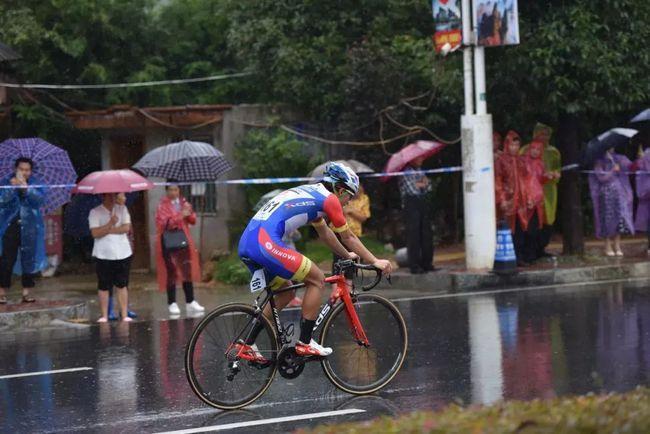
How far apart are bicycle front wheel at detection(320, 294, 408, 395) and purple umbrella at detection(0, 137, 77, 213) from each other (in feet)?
21.0

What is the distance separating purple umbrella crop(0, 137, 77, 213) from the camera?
559 inches

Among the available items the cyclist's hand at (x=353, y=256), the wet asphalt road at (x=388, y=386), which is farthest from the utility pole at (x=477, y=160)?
the cyclist's hand at (x=353, y=256)

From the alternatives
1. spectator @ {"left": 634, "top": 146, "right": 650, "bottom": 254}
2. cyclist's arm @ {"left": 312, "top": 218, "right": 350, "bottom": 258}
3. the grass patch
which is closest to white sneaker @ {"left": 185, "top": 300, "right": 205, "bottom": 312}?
cyclist's arm @ {"left": 312, "top": 218, "right": 350, "bottom": 258}

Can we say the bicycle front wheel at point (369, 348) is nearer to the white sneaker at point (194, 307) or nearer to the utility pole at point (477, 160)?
the white sneaker at point (194, 307)

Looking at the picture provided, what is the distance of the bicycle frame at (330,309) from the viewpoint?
8688 mm

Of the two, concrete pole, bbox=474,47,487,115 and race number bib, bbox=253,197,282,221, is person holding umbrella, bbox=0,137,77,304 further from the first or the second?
race number bib, bbox=253,197,282,221

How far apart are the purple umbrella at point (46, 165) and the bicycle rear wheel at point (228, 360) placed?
20.9 feet

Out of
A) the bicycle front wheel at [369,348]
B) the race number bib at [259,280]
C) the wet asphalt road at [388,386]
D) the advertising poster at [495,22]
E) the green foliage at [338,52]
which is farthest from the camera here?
the green foliage at [338,52]

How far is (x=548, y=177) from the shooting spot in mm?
17875

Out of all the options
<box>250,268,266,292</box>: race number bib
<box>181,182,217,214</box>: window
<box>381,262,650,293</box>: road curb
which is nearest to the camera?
<box>250,268,266,292</box>: race number bib

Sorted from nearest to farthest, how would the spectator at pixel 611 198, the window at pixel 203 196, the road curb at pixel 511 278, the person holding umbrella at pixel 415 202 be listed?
the road curb at pixel 511 278
the person holding umbrella at pixel 415 202
the spectator at pixel 611 198
the window at pixel 203 196

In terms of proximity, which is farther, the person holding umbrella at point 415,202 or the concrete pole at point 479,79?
the person holding umbrella at point 415,202

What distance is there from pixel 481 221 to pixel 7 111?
880cm

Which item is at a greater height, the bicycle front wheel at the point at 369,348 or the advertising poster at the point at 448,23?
the advertising poster at the point at 448,23
